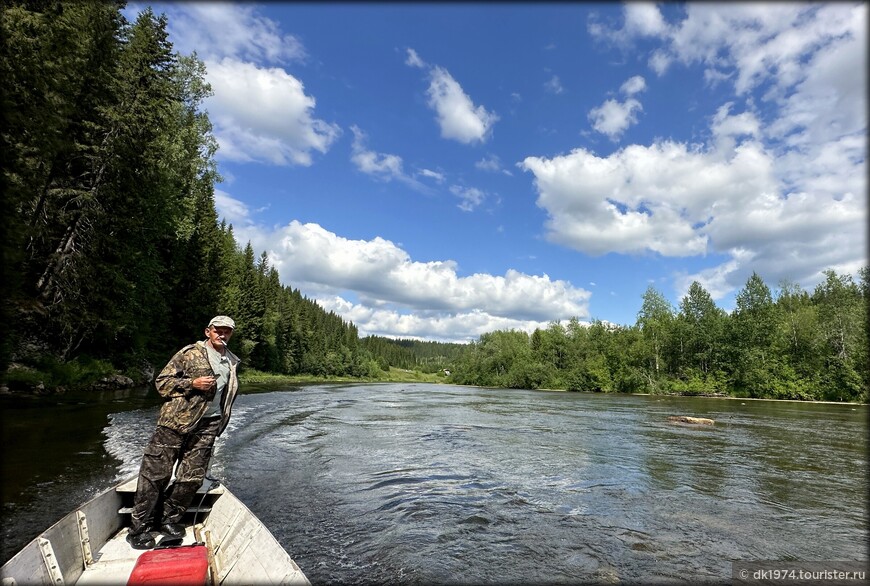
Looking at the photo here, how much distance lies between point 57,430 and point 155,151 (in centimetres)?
1755

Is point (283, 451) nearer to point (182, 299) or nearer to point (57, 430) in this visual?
point (57, 430)

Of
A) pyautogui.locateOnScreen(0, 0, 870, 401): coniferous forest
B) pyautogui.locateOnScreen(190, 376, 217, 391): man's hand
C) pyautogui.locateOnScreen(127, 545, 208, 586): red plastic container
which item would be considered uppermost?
pyautogui.locateOnScreen(0, 0, 870, 401): coniferous forest

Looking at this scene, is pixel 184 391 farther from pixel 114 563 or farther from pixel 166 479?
pixel 114 563

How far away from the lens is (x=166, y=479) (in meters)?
5.39

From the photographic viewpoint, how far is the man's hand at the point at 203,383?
5.41 metres

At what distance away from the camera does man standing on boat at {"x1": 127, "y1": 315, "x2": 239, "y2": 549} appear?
17.2 ft

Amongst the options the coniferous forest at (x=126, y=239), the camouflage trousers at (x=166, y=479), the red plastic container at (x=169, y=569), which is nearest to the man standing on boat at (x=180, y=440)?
the camouflage trousers at (x=166, y=479)

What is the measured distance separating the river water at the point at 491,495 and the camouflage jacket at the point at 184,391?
2615 mm

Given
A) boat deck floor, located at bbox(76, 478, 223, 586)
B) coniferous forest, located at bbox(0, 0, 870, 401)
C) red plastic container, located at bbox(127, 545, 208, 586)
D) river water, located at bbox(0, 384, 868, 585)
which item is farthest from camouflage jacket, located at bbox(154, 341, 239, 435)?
coniferous forest, located at bbox(0, 0, 870, 401)

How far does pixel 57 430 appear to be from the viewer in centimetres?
1299

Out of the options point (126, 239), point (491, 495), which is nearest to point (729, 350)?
point (491, 495)

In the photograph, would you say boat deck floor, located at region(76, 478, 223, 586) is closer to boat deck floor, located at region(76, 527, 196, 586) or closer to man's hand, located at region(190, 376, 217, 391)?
boat deck floor, located at region(76, 527, 196, 586)

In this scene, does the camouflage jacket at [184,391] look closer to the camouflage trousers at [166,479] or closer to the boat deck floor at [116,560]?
the camouflage trousers at [166,479]

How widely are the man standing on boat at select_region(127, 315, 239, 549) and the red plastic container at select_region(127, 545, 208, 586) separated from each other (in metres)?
1.40
